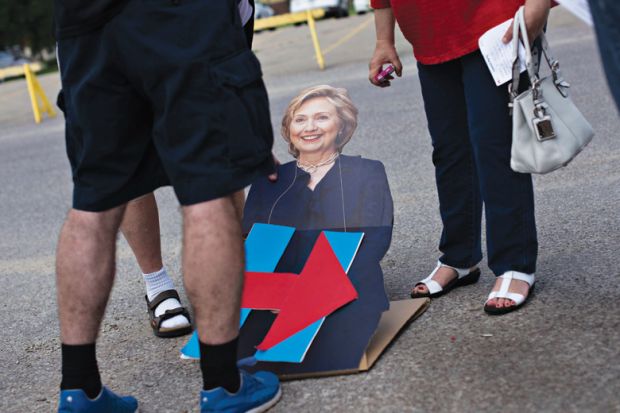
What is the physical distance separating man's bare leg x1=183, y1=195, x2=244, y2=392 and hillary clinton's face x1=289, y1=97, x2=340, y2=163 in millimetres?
1049

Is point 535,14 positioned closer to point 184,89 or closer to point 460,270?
point 460,270

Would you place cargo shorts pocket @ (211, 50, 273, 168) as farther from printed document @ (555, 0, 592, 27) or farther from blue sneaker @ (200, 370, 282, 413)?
printed document @ (555, 0, 592, 27)

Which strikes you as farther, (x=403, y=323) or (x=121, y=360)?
(x=121, y=360)

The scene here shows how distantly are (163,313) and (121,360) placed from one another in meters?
0.29

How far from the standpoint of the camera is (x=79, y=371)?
266 centimetres

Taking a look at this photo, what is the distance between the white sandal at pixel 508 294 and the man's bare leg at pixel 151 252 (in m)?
1.11

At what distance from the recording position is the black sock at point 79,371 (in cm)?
265

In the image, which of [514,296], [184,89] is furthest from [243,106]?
[514,296]

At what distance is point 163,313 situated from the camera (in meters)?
3.60

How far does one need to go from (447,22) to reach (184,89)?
1.07 m

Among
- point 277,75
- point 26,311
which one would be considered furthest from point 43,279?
point 277,75

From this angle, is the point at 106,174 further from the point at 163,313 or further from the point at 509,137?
the point at 509,137

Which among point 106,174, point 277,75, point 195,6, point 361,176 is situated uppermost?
point 195,6

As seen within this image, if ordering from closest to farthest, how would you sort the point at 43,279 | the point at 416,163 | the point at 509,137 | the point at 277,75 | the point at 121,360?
the point at 509,137
the point at 121,360
the point at 43,279
the point at 416,163
the point at 277,75
